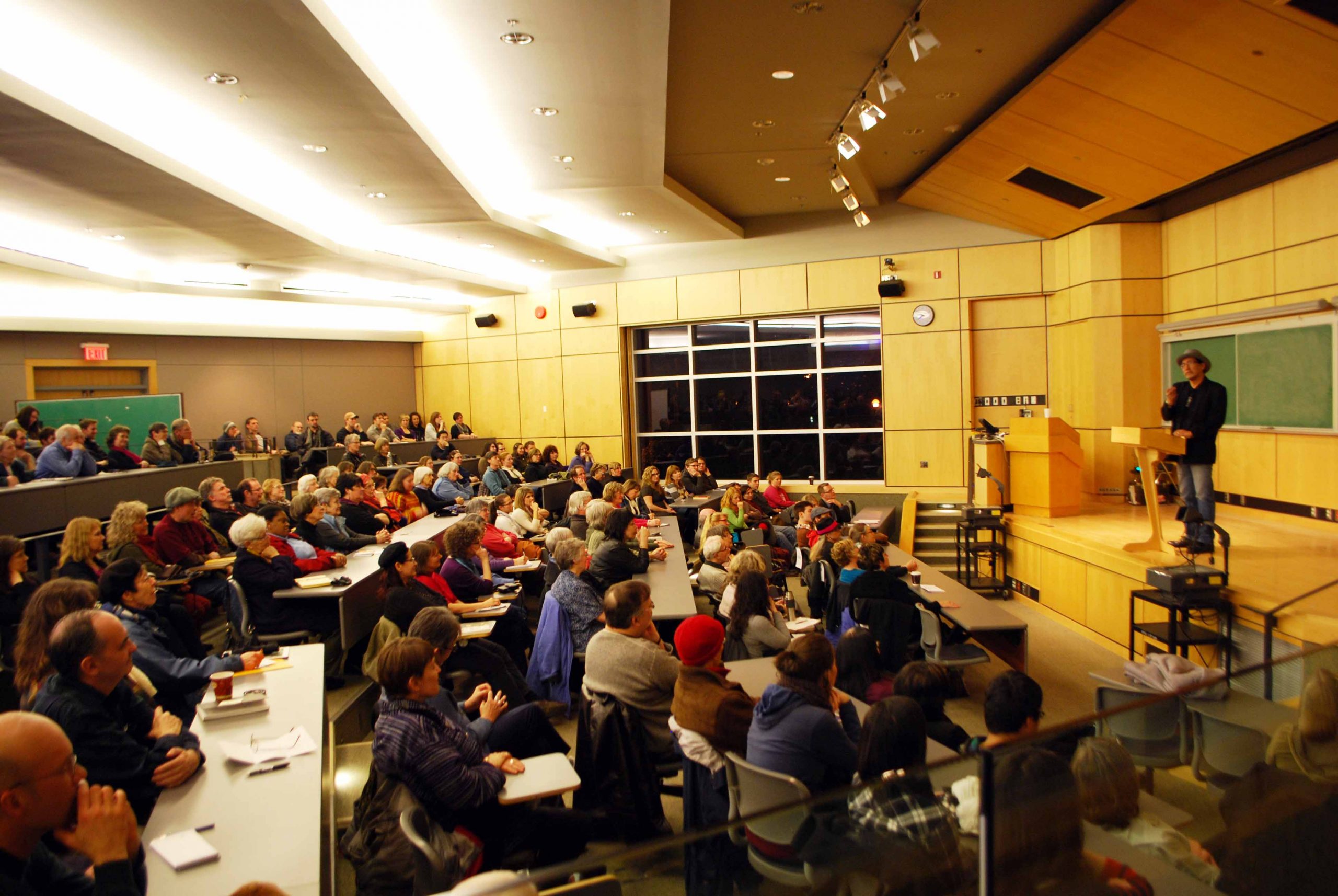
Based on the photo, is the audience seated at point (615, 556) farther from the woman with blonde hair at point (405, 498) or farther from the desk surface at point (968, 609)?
the woman with blonde hair at point (405, 498)

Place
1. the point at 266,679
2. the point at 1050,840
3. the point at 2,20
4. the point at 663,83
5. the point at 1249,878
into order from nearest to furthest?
the point at 1050,840 → the point at 1249,878 → the point at 266,679 → the point at 2,20 → the point at 663,83

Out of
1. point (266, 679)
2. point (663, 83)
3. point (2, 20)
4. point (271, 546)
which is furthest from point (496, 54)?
point (266, 679)

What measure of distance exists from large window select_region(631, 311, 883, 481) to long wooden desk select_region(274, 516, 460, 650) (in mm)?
7404

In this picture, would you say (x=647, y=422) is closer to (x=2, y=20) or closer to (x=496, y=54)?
(x=496, y=54)

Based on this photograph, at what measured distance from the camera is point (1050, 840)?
1842 mm

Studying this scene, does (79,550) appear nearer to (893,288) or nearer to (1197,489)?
(1197,489)

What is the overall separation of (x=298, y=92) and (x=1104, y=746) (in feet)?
18.9

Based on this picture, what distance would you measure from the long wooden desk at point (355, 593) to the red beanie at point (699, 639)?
8.94 feet

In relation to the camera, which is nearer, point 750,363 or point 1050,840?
point 1050,840

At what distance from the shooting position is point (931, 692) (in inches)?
150

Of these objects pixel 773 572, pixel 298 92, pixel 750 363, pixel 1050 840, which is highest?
pixel 298 92

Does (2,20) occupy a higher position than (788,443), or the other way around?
(2,20)

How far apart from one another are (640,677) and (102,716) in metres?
1.97

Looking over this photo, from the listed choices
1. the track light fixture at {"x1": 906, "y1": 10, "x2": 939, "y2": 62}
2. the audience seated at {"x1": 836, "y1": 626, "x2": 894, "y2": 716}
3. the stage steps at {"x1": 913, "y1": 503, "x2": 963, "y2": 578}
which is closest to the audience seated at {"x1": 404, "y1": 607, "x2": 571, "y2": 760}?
the audience seated at {"x1": 836, "y1": 626, "x2": 894, "y2": 716}
